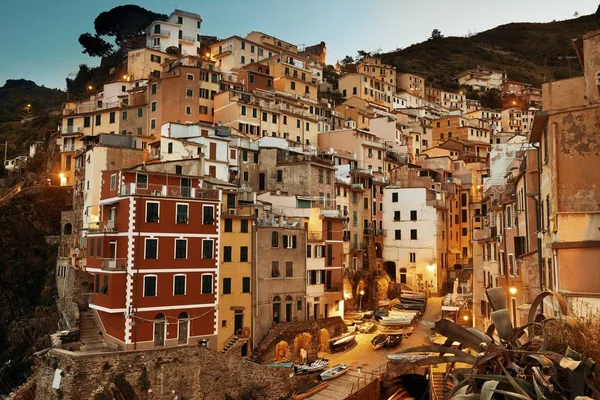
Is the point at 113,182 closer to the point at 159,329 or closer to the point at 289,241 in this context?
the point at 159,329

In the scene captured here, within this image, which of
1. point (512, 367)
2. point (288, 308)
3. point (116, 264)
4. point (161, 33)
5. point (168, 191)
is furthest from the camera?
point (161, 33)

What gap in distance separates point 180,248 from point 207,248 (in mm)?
1951

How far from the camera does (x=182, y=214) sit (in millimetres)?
35562

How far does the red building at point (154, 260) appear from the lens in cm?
3309

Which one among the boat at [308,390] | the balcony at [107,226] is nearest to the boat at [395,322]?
the boat at [308,390]

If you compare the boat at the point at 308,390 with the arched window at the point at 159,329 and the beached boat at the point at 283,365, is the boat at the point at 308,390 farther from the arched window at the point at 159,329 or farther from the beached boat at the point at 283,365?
the arched window at the point at 159,329

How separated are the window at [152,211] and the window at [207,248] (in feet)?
11.9

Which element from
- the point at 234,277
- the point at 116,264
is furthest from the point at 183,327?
the point at 116,264

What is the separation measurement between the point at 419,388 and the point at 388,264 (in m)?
23.8

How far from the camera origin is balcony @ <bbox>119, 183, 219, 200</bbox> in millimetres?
34094

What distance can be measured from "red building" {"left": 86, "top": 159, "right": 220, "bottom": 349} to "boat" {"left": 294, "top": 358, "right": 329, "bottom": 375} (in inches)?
227

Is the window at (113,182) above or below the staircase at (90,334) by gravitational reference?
above

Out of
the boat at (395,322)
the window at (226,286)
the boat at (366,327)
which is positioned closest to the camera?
the window at (226,286)

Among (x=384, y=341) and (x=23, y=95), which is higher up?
(x=23, y=95)
